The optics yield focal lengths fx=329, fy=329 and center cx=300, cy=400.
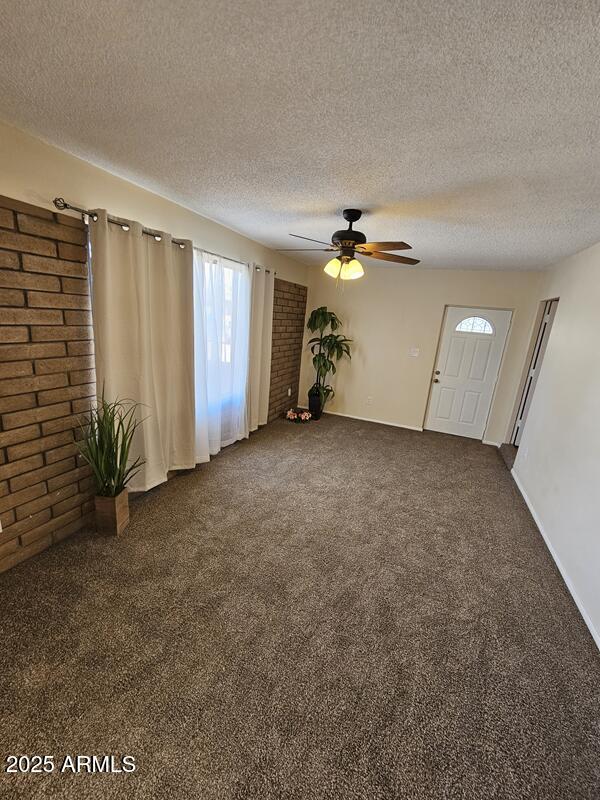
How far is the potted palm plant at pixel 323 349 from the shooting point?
16.9 feet

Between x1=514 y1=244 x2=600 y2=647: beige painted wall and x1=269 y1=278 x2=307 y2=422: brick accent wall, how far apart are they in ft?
10.4

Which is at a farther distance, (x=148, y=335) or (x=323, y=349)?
(x=323, y=349)

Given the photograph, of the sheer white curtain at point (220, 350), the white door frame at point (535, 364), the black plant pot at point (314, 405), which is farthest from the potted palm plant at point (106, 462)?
the white door frame at point (535, 364)

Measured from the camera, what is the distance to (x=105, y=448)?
2215 mm

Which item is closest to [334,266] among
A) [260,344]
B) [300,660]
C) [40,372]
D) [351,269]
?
[351,269]

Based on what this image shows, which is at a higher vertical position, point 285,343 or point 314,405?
point 285,343

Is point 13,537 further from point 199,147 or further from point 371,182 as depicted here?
point 371,182

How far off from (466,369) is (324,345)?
6.99 feet

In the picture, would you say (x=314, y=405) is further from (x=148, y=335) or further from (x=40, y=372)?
(x=40, y=372)

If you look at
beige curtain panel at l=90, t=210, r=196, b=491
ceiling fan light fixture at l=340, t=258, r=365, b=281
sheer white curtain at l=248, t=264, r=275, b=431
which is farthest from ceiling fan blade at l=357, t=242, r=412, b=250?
sheer white curtain at l=248, t=264, r=275, b=431

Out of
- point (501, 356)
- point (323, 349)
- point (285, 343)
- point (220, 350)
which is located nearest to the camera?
point (220, 350)

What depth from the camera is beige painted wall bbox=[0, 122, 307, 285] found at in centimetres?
170

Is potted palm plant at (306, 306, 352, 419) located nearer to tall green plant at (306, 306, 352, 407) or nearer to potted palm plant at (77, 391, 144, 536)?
tall green plant at (306, 306, 352, 407)

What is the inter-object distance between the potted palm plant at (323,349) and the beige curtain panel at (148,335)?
2.48m
